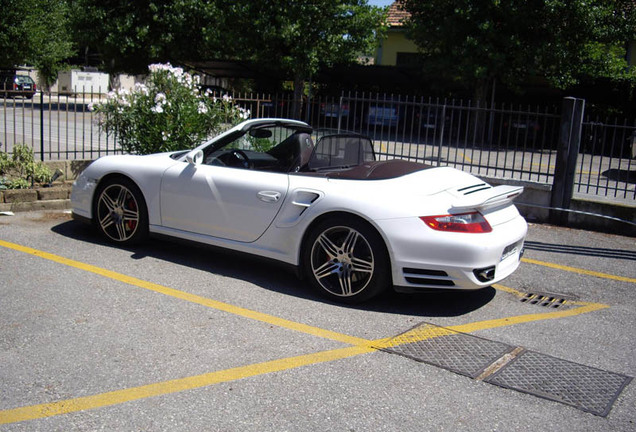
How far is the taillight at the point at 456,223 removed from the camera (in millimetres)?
5039

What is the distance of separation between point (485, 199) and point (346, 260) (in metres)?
1.20

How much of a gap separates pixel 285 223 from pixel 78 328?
73.4 inches

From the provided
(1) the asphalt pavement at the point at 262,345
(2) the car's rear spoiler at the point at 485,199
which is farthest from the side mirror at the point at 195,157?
(2) the car's rear spoiler at the point at 485,199

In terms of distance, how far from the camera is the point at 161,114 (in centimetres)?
899

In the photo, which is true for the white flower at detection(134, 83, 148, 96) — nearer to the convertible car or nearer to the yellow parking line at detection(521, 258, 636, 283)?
the convertible car

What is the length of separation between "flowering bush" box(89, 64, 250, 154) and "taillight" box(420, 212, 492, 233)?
194 inches

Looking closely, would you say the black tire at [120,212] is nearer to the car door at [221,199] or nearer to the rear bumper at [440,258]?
the car door at [221,199]

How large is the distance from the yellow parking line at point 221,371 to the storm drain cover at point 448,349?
13cm

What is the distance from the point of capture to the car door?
18.9 feet

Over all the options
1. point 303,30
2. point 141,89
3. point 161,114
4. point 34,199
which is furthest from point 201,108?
point 303,30

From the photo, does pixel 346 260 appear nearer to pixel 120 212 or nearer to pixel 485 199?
pixel 485 199

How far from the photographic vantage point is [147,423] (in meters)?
3.38

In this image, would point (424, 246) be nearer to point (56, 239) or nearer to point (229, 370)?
point (229, 370)

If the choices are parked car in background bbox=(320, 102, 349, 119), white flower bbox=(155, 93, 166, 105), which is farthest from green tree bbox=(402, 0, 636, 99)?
white flower bbox=(155, 93, 166, 105)
